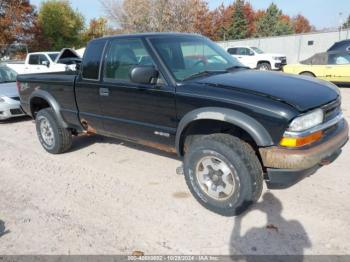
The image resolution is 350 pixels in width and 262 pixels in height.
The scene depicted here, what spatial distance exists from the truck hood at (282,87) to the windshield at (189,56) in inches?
10.8

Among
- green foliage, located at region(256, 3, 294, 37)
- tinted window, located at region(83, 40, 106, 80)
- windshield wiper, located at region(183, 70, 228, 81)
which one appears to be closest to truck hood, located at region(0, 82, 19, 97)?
tinted window, located at region(83, 40, 106, 80)

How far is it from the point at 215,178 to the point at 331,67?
10.4 metres

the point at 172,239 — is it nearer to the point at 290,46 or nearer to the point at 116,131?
the point at 116,131

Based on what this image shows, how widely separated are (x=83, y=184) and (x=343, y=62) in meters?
11.0

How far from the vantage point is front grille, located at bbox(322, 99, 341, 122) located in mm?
3418

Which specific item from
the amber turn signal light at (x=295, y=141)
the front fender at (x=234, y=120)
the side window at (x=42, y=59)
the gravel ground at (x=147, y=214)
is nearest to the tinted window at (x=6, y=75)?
the gravel ground at (x=147, y=214)

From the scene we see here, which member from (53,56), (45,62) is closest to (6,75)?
(45,62)

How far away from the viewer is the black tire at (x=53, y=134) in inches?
217

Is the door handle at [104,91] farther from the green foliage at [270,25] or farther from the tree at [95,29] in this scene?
the green foliage at [270,25]

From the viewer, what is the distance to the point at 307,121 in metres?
3.14

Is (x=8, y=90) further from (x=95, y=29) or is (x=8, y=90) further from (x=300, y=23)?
(x=300, y=23)

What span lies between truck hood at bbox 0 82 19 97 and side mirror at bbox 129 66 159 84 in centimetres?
592

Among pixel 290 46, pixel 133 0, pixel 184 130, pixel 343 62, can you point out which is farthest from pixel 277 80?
pixel 133 0

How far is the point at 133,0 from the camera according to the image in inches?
1250
